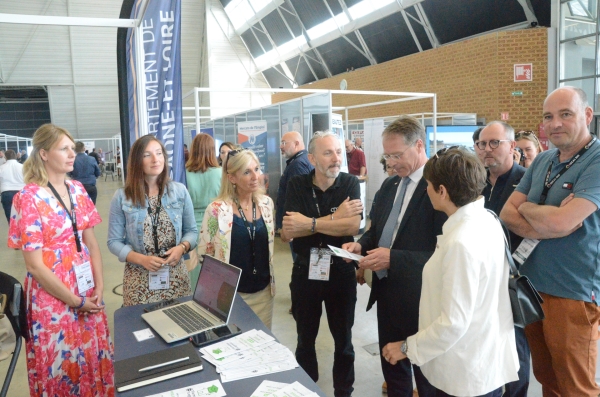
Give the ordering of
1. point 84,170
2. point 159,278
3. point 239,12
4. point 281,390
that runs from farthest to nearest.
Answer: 1. point 239,12
2. point 84,170
3. point 159,278
4. point 281,390

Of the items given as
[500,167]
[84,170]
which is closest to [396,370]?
[500,167]

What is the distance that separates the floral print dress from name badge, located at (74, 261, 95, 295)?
0.02 metres

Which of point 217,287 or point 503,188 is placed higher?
point 503,188

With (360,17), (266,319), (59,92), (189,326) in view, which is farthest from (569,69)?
(59,92)

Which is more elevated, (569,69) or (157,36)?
(569,69)

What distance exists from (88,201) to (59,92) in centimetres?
1849

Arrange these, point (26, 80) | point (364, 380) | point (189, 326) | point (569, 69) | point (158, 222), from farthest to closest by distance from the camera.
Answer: point (26, 80) → point (569, 69) → point (364, 380) → point (158, 222) → point (189, 326)

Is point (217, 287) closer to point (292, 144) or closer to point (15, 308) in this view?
point (15, 308)

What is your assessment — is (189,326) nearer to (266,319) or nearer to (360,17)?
(266,319)

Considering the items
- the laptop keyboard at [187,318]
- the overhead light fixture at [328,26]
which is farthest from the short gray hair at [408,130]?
the overhead light fixture at [328,26]

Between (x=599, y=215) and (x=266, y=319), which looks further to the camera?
(x=266, y=319)

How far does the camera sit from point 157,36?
2814 millimetres

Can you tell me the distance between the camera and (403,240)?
1.87m

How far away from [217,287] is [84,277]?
81cm
